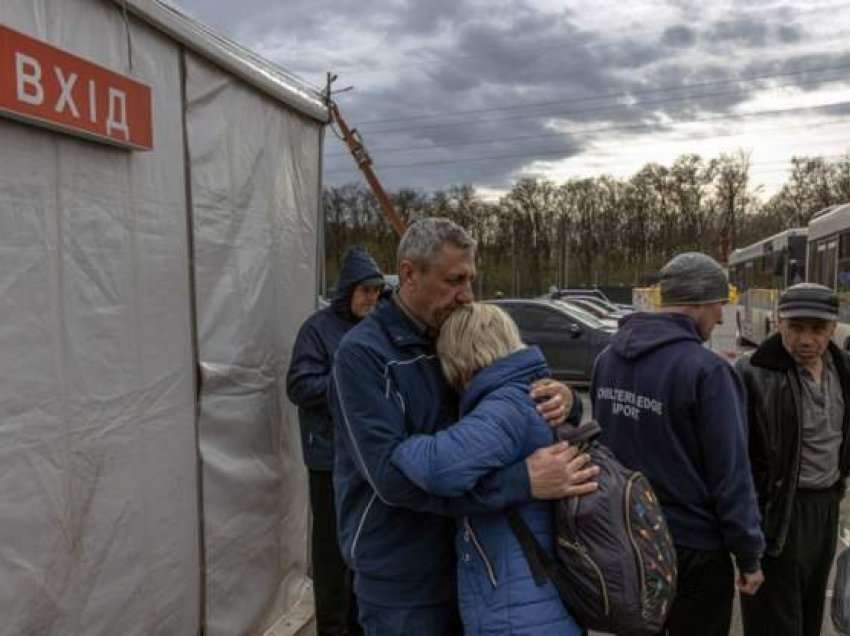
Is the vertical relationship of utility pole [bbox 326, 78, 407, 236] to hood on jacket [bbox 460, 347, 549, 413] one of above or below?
above

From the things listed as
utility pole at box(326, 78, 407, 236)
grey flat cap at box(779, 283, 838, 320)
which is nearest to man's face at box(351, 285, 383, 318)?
grey flat cap at box(779, 283, 838, 320)

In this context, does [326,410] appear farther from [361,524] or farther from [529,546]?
[529,546]

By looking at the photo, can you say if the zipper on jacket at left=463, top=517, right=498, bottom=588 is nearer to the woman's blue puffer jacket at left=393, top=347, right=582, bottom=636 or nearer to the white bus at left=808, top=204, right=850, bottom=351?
the woman's blue puffer jacket at left=393, top=347, right=582, bottom=636

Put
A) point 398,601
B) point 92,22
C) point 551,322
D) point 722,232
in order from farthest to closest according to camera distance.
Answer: point 722,232
point 551,322
point 92,22
point 398,601

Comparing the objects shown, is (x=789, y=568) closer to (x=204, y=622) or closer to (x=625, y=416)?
(x=625, y=416)

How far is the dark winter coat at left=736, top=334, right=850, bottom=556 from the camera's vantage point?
9.52ft

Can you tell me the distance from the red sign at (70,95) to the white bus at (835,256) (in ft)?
34.7

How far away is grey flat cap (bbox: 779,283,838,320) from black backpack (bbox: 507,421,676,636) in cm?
144

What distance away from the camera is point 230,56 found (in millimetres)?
3521

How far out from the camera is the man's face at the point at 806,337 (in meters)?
2.95

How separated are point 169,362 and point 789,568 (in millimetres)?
2460

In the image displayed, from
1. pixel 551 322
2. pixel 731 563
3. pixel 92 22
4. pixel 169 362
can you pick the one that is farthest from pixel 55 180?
pixel 551 322

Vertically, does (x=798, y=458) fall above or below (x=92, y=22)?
below

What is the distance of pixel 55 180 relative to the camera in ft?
8.15
